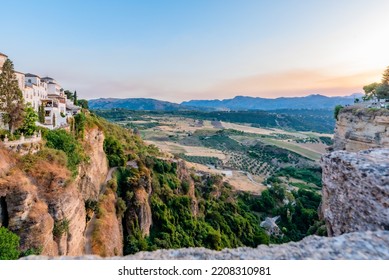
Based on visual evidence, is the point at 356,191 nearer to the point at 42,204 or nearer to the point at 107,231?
the point at 42,204

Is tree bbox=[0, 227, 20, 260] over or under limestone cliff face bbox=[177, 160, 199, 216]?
over

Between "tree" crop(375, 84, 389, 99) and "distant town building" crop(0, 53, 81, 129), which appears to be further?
"tree" crop(375, 84, 389, 99)

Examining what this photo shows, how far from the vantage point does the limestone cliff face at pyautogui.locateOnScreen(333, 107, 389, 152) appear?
25.1 m

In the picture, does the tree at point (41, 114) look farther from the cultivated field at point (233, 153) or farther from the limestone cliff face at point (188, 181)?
A: the cultivated field at point (233, 153)

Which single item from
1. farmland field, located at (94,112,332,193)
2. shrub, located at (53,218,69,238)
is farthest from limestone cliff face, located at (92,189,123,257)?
farmland field, located at (94,112,332,193)

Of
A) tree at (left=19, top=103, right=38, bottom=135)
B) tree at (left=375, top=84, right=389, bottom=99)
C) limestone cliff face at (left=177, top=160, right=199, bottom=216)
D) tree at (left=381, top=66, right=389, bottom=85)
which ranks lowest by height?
limestone cliff face at (left=177, top=160, right=199, bottom=216)

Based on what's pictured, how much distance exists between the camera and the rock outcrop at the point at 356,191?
284 inches

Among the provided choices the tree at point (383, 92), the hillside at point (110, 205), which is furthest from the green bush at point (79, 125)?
the tree at point (383, 92)

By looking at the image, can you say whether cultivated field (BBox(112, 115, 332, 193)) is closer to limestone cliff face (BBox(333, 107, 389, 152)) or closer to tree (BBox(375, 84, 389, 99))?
tree (BBox(375, 84, 389, 99))

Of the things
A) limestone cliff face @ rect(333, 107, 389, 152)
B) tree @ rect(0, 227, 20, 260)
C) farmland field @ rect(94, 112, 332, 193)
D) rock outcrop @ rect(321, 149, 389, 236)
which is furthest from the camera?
farmland field @ rect(94, 112, 332, 193)

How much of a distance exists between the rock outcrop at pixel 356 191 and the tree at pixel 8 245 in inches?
496

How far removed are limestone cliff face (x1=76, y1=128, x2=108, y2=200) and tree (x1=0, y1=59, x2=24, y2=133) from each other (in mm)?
5503
